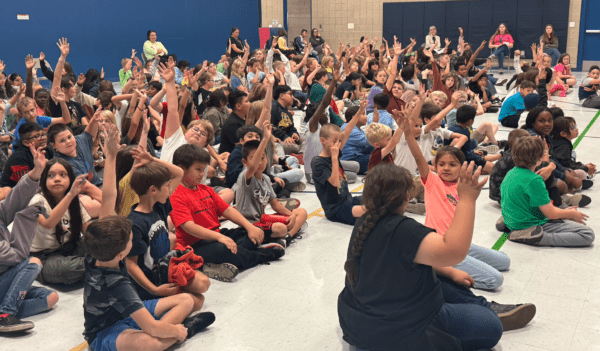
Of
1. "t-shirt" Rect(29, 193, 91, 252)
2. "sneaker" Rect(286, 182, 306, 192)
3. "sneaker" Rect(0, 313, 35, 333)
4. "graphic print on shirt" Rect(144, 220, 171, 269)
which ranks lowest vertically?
"sneaker" Rect(286, 182, 306, 192)

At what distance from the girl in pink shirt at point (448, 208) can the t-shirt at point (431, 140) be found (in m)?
2.27

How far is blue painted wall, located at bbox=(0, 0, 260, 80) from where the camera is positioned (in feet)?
49.8

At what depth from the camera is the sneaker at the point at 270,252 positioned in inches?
179

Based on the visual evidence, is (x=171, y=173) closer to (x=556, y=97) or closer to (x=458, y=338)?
(x=458, y=338)

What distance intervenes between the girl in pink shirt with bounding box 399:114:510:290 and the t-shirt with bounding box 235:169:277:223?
4.54 ft

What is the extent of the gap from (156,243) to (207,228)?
81 centimetres

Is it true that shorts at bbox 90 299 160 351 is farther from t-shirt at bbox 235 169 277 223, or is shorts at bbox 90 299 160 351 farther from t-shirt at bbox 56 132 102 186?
t-shirt at bbox 56 132 102 186

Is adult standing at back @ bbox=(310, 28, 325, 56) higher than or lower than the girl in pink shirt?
higher

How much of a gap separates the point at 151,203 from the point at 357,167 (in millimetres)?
3842

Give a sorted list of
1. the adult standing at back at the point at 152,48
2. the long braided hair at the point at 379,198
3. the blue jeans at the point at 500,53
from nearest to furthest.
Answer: the long braided hair at the point at 379,198 < the adult standing at back at the point at 152,48 < the blue jeans at the point at 500,53

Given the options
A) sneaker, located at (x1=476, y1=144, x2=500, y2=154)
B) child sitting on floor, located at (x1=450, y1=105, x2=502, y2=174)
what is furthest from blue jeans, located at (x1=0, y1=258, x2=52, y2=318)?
sneaker, located at (x1=476, y1=144, x2=500, y2=154)

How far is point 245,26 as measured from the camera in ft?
72.9

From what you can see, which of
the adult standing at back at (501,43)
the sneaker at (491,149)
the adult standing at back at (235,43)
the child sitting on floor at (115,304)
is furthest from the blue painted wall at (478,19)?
the child sitting on floor at (115,304)

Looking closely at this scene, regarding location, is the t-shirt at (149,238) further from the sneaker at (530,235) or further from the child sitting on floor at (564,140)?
the child sitting on floor at (564,140)
